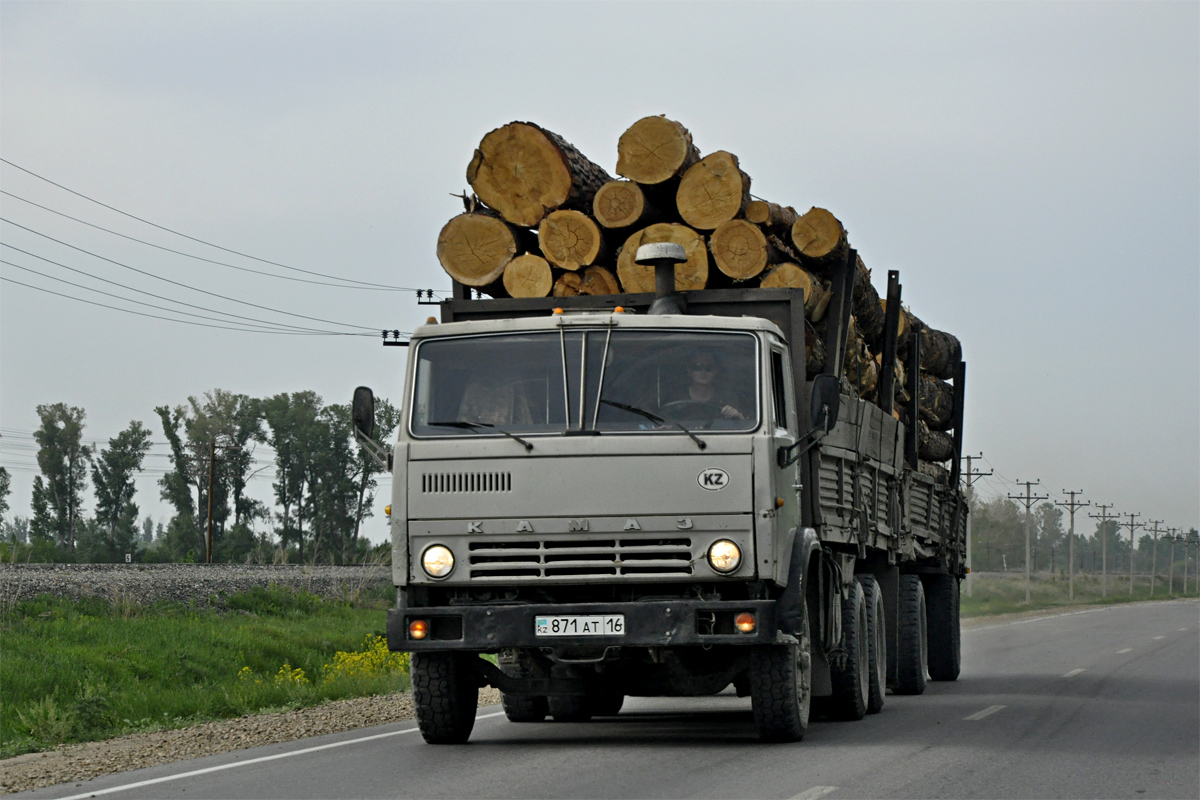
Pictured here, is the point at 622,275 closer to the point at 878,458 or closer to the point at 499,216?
the point at 499,216

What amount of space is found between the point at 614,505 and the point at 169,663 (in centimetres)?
1459

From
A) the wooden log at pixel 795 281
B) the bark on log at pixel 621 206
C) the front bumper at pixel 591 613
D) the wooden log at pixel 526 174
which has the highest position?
the wooden log at pixel 526 174

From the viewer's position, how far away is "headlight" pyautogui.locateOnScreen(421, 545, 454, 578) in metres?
9.30

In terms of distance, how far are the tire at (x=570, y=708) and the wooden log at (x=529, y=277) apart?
3.25 meters

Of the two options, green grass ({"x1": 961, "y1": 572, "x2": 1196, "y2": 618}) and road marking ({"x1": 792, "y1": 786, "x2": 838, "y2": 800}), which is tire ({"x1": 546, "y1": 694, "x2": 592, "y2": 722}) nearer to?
road marking ({"x1": 792, "y1": 786, "x2": 838, "y2": 800})

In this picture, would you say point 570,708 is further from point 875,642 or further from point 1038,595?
point 1038,595

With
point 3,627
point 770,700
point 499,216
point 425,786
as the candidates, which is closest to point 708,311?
point 499,216

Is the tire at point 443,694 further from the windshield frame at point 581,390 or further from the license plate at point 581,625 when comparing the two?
the windshield frame at point 581,390

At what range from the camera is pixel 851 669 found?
11758mm

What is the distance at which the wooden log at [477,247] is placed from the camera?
1167cm

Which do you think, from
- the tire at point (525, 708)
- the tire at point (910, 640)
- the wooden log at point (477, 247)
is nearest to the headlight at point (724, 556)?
the tire at point (525, 708)

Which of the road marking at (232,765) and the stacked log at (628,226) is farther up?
the stacked log at (628,226)

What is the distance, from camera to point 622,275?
37.2 ft

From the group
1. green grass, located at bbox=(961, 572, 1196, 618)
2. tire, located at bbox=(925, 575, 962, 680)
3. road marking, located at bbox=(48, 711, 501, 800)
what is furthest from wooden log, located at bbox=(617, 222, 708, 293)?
green grass, located at bbox=(961, 572, 1196, 618)
